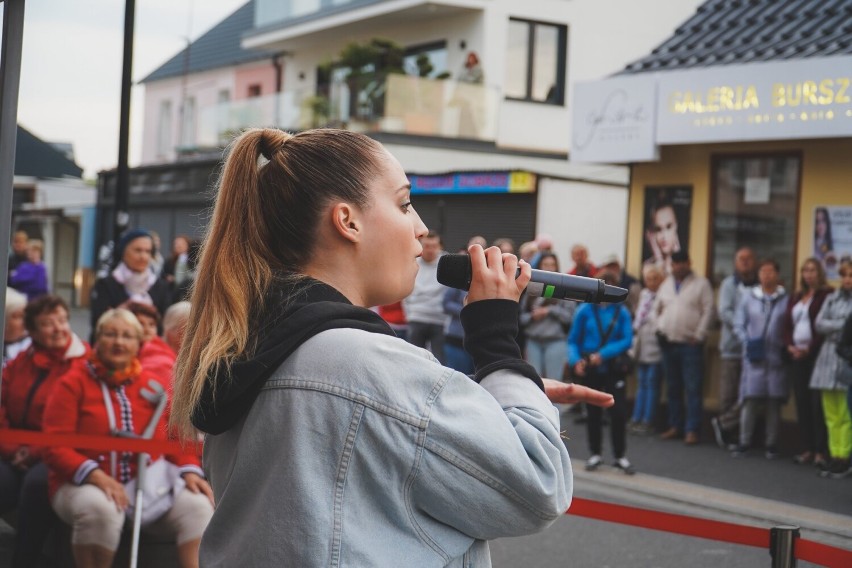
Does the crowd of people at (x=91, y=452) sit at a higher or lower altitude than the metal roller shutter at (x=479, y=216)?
lower

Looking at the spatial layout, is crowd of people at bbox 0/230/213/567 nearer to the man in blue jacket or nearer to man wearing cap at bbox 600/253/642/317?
the man in blue jacket

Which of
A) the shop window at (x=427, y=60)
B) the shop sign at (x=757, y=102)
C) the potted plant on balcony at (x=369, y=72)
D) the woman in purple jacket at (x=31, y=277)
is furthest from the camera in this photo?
the shop window at (x=427, y=60)

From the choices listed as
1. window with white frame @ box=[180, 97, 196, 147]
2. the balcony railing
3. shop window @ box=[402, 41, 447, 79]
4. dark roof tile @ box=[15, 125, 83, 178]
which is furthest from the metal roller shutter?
dark roof tile @ box=[15, 125, 83, 178]

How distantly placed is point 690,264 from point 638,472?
3.08m

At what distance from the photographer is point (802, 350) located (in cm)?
1116

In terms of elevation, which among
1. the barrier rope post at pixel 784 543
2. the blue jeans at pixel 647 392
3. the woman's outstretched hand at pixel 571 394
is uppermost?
the woman's outstretched hand at pixel 571 394

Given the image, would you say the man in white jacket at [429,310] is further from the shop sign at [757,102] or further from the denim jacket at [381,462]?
the denim jacket at [381,462]

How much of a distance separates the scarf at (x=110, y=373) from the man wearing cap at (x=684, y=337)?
7.78 meters

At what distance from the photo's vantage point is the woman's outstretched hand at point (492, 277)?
208cm

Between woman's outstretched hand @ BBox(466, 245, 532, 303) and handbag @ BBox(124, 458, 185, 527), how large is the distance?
12.9 ft

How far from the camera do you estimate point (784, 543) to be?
3.67 metres

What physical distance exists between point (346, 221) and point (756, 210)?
1228cm

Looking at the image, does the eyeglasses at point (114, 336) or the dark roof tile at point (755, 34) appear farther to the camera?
the dark roof tile at point (755, 34)

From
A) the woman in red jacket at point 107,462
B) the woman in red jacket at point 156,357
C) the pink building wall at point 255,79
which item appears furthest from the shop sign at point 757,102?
the pink building wall at point 255,79
